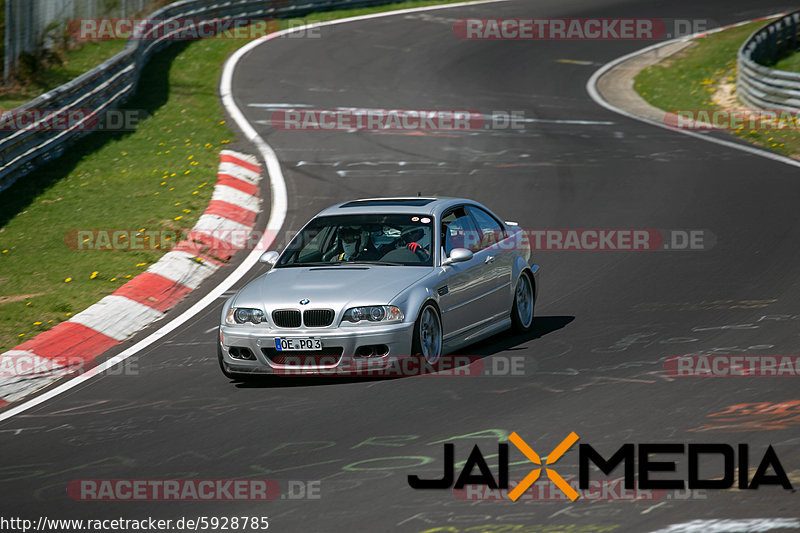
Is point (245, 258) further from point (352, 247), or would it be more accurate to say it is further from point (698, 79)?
point (698, 79)

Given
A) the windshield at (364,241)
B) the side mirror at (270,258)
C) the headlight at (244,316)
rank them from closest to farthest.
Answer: the headlight at (244,316) < the windshield at (364,241) < the side mirror at (270,258)

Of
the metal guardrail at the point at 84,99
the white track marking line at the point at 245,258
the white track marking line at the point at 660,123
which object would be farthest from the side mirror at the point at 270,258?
the white track marking line at the point at 660,123

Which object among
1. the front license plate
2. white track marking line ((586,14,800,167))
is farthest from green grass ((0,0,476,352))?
white track marking line ((586,14,800,167))

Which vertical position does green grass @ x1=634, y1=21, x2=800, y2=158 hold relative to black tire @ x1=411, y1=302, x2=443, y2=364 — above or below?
above

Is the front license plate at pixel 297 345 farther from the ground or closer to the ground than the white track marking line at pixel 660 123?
closer to the ground

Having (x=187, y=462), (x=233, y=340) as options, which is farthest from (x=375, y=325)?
(x=187, y=462)

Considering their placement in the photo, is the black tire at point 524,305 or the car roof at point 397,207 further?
the black tire at point 524,305

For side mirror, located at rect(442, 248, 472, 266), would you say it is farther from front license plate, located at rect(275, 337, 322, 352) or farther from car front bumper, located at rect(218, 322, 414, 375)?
front license plate, located at rect(275, 337, 322, 352)

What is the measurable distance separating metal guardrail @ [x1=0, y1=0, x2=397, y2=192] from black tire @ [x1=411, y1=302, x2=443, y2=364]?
9.70 m

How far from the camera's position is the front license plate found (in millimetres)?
9078

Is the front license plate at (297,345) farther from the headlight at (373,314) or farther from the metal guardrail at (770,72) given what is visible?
the metal guardrail at (770,72)

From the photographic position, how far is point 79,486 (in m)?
7.02

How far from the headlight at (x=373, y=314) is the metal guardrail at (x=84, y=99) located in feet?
31.6

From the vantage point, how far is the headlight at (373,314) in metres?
9.09
